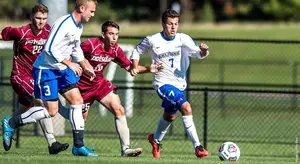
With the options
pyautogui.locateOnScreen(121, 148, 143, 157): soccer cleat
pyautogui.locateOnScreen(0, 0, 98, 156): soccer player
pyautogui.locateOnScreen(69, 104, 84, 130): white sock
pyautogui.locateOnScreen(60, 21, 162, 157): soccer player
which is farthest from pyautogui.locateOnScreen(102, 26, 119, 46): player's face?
pyautogui.locateOnScreen(121, 148, 143, 157): soccer cleat

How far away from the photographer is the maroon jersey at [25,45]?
12703 mm

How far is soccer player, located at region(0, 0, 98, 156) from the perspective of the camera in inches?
451

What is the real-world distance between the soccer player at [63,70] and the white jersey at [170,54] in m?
1.57

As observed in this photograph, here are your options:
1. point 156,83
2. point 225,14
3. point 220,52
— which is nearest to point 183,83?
point 156,83

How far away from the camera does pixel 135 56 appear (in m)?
13.1

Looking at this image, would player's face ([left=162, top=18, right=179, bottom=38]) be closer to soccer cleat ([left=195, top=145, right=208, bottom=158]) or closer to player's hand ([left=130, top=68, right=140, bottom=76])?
player's hand ([left=130, top=68, right=140, bottom=76])

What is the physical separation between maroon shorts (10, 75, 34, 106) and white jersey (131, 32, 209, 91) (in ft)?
5.06

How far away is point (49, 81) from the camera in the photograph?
11656 millimetres

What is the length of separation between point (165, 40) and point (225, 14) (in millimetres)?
54334

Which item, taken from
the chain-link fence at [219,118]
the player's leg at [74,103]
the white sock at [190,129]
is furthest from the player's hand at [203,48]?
the player's leg at [74,103]

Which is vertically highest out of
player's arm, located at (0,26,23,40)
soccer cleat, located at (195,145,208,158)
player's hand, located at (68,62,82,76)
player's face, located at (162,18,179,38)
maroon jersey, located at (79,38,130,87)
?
player's face, located at (162,18,179,38)

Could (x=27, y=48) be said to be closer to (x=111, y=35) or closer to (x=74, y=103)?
(x=111, y=35)

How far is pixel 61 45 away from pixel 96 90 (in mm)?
1769

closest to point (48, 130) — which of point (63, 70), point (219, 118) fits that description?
point (63, 70)
